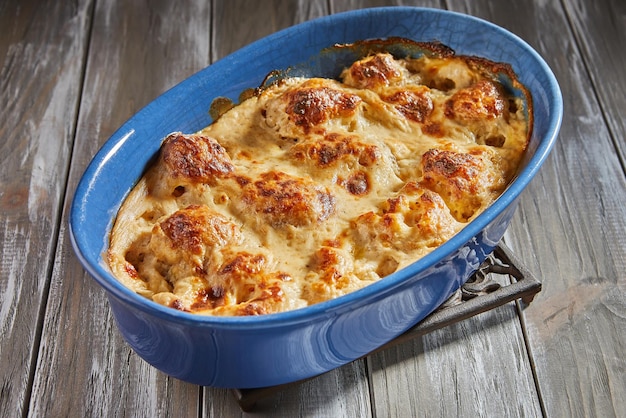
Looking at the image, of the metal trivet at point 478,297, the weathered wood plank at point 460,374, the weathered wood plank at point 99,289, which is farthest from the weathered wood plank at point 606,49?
the weathered wood plank at point 99,289

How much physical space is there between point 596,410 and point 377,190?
65 centimetres

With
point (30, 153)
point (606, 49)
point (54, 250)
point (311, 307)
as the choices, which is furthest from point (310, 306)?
point (606, 49)

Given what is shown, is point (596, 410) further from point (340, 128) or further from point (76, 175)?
point (76, 175)

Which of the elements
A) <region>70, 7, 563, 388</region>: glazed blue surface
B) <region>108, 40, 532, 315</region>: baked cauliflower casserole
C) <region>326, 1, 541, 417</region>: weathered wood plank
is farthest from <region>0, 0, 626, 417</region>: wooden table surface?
<region>108, 40, 532, 315</region>: baked cauliflower casserole

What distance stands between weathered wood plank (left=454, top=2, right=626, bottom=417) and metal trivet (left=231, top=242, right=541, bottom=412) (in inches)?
3.9

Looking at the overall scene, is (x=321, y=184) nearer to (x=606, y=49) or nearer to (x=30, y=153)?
(x=30, y=153)

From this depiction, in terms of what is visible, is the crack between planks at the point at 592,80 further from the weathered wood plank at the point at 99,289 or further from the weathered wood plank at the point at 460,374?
the weathered wood plank at the point at 99,289

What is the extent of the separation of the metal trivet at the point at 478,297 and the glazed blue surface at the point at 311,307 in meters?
0.06

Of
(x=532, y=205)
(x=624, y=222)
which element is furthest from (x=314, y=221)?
(x=624, y=222)

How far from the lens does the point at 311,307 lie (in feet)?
4.54

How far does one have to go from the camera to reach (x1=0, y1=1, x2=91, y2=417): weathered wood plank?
193 centimetres

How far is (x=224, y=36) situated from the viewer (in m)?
2.81

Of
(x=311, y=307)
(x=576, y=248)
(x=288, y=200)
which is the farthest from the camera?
(x=576, y=248)

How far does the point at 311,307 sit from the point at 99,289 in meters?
0.83
